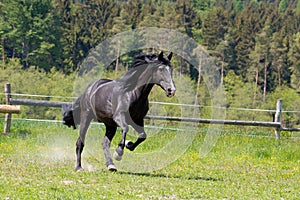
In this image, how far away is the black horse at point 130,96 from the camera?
426 inches

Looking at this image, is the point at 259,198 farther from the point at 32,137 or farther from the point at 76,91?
the point at 32,137

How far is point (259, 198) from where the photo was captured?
30.0ft

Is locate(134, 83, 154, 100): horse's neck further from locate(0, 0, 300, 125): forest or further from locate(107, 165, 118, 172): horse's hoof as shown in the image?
locate(0, 0, 300, 125): forest

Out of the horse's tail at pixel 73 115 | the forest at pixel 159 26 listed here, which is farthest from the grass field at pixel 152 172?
the forest at pixel 159 26

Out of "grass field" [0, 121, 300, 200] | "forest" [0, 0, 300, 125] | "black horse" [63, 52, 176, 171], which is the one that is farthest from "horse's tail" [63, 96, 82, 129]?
"forest" [0, 0, 300, 125]

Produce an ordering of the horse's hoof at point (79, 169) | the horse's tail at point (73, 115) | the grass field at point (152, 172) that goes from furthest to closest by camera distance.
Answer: the horse's tail at point (73, 115)
the horse's hoof at point (79, 169)
the grass field at point (152, 172)

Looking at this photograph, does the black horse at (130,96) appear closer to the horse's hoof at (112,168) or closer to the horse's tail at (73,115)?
the horse's hoof at (112,168)

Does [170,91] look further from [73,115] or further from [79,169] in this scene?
[73,115]

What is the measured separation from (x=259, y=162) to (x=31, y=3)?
8612cm

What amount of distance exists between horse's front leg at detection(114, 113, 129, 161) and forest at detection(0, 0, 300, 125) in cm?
6285

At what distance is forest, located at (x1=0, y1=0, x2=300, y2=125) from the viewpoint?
88.4 metres

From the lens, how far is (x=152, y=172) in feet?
38.8

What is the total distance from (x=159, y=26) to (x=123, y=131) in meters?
90.1

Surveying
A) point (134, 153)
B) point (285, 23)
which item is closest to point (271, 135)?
point (134, 153)
